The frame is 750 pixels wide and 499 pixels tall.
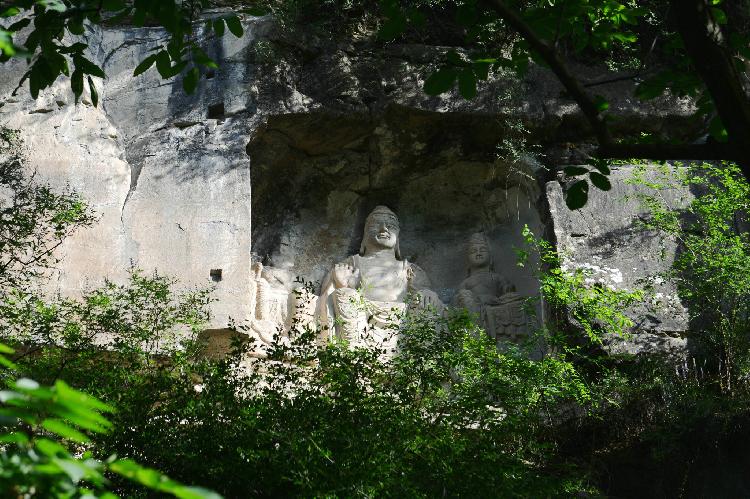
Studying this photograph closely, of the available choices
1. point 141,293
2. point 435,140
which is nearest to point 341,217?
point 435,140

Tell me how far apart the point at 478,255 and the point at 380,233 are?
3.71 ft

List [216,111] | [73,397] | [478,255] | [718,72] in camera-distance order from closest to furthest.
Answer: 1. [73,397]
2. [718,72]
3. [216,111]
4. [478,255]

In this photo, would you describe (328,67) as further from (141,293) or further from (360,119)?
(141,293)

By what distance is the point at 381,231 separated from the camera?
10.2 m

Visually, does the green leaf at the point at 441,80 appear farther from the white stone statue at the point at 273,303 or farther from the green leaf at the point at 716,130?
the white stone statue at the point at 273,303

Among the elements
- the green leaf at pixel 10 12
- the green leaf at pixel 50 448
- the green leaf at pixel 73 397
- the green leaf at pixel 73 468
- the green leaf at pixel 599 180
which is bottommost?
the green leaf at pixel 73 468

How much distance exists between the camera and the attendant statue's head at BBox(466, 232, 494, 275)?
33.6 feet

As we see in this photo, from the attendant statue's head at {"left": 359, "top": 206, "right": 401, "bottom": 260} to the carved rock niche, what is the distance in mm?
354

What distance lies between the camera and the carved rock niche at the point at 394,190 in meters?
10.1

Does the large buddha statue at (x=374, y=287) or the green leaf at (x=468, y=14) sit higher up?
the green leaf at (x=468, y=14)

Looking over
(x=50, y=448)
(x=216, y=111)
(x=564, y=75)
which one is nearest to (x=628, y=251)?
(x=216, y=111)

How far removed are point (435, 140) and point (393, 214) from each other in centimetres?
97

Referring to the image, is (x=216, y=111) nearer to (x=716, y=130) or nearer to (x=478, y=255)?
(x=478, y=255)

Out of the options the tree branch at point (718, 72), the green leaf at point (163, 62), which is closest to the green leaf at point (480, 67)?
the tree branch at point (718, 72)
